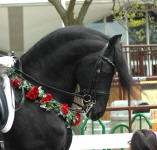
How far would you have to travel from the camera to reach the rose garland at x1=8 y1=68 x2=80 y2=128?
10.6 feet

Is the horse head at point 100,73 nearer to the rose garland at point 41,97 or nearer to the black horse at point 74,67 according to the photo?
the black horse at point 74,67

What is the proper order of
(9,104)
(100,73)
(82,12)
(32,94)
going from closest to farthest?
(9,104) < (32,94) < (100,73) < (82,12)

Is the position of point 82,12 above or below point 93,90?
above

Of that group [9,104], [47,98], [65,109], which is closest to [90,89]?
[65,109]

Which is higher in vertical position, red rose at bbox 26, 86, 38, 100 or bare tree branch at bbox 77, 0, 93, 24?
bare tree branch at bbox 77, 0, 93, 24

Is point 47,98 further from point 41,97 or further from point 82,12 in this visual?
point 82,12

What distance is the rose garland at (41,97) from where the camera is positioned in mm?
3219

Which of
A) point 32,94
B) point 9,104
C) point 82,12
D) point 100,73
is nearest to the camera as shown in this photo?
point 9,104

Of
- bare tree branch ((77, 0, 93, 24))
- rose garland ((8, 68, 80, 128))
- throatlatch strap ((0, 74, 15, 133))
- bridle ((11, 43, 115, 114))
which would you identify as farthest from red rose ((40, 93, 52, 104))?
bare tree branch ((77, 0, 93, 24))

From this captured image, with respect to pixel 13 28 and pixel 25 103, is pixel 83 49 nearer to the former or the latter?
pixel 25 103

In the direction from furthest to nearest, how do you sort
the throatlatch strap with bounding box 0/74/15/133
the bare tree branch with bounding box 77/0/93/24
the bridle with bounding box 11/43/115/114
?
the bare tree branch with bounding box 77/0/93/24 < the bridle with bounding box 11/43/115/114 < the throatlatch strap with bounding box 0/74/15/133

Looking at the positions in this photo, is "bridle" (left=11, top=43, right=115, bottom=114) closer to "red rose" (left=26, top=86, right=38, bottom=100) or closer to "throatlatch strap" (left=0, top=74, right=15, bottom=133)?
"red rose" (left=26, top=86, right=38, bottom=100)

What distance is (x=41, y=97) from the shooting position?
3270mm

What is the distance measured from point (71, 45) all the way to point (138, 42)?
1324 centimetres
